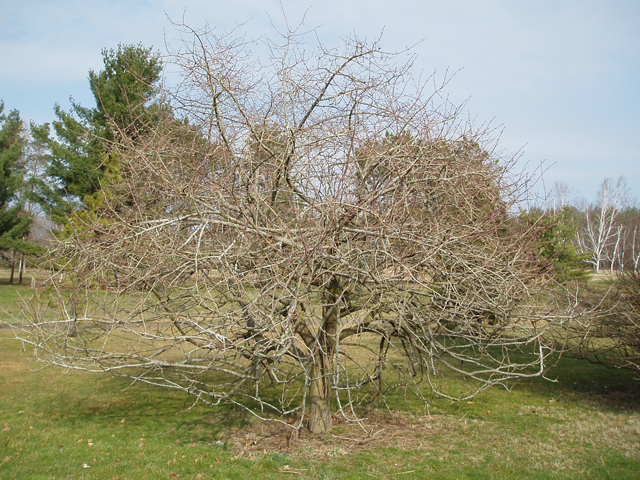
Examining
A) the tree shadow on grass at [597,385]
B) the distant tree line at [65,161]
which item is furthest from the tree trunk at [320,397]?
the distant tree line at [65,161]

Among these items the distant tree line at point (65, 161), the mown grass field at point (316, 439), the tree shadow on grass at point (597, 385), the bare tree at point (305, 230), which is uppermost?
the distant tree line at point (65, 161)

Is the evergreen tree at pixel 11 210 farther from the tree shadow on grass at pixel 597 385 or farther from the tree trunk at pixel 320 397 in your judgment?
the tree shadow on grass at pixel 597 385

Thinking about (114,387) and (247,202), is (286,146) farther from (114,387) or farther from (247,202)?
(114,387)

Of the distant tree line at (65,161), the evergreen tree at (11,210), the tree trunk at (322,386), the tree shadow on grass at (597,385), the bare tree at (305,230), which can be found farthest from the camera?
the evergreen tree at (11,210)

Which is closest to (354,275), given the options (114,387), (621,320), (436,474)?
(436,474)

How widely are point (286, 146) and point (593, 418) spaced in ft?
19.4

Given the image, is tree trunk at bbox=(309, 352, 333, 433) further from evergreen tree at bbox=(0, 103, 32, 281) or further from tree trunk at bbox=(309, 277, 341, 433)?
evergreen tree at bbox=(0, 103, 32, 281)

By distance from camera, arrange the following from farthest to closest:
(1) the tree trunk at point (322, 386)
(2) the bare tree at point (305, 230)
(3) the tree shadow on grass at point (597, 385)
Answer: (3) the tree shadow on grass at point (597, 385) < (1) the tree trunk at point (322, 386) < (2) the bare tree at point (305, 230)

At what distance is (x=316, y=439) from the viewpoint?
19.8 feet

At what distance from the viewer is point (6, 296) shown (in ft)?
70.5

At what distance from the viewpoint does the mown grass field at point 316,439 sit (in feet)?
16.8

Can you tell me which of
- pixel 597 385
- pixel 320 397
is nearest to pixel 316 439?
pixel 320 397

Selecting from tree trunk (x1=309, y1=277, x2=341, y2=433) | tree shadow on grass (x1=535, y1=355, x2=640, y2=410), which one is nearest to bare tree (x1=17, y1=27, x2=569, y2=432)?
tree trunk (x1=309, y1=277, x2=341, y2=433)

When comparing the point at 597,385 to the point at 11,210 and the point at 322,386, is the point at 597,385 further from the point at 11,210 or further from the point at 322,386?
the point at 11,210
